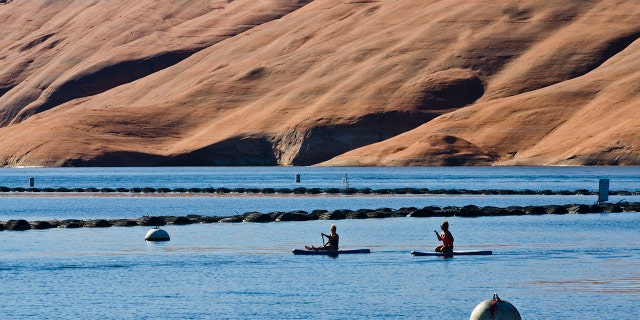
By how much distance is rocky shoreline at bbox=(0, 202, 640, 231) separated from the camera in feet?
231

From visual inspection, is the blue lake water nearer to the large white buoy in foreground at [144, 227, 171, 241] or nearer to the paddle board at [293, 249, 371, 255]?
the paddle board at [293, 249, 371, 255]

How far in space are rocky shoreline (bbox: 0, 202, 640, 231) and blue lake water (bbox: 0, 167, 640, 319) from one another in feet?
5.74

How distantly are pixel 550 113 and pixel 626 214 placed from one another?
112m

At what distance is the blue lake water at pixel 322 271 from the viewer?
37250 mm

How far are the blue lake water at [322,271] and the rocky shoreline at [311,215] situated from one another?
175 centimetres

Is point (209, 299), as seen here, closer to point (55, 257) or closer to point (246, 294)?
point (246, 294)

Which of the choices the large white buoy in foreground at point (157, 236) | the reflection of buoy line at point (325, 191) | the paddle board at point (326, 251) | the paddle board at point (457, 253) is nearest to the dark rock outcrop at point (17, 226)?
the large white buoy in foreground at point (157, 236)

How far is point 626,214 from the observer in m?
78.2

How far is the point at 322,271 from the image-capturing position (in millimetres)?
46531

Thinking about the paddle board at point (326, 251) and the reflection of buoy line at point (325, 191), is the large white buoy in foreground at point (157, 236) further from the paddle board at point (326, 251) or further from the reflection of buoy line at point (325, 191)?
the reflection of buoy line at point (325, 191)

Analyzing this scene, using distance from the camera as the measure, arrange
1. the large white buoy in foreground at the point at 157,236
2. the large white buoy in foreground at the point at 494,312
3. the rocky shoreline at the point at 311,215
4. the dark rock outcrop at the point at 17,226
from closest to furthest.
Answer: the large white buoy in foreground at the point at 494,312 < the large white buoy in foreground at the point at 157,236 < the dark rock outcrop at the point at 17,226 < the rocky shoreline at the point at 311,215

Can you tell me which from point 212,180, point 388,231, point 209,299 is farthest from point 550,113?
point 209,299

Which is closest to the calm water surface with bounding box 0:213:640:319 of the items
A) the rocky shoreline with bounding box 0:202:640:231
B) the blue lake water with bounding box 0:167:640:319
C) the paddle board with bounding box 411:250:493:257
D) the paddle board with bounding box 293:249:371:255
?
the blue lake water with bounding box 0:167:640:319

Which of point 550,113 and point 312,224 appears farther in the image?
point 550,113
